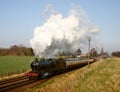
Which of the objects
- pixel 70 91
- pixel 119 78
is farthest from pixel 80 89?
pixel 119 78

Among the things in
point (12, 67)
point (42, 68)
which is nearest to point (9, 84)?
point (42, 68)

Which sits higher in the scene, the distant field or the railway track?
the distant field

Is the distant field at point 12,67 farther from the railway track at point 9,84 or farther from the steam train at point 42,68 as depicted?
the railway track at point 9,84

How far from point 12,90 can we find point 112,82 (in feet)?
42.1

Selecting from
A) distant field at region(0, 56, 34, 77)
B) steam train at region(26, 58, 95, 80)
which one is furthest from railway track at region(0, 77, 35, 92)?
distant field at region(0, 56, 34, 77)

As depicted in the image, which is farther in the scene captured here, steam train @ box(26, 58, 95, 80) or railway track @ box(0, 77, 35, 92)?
steam train @ box(26, 58, 95, 80)

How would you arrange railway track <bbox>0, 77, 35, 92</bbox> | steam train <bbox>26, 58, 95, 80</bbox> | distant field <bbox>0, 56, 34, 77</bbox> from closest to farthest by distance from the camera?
1. railway track <bbox>0, 77, 35, 92</bbox>
2. steam train <bbox>26, 58, 95, 80</bbox>
3. distant field <bbox>0, 56, 34, 77</bbox>

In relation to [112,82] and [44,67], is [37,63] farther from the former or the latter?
[112,82]


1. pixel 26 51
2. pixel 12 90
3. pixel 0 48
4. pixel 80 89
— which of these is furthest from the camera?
pixel 0 48

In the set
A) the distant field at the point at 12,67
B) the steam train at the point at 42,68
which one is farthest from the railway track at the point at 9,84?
the distant field at the point at 12,67

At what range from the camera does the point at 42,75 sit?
97.0 feet

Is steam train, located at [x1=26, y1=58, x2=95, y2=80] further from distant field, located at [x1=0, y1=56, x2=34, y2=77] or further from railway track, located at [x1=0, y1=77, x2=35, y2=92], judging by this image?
distant field, located at [x1=0, y1=56, x2=34, y2=77]

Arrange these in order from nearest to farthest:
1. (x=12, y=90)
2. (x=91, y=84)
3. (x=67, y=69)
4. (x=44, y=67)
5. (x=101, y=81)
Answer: (x=12, y=90) → (x=91, y=84) → (x=101, y=81) → (x=44, y=67) → (x=67, y=69)

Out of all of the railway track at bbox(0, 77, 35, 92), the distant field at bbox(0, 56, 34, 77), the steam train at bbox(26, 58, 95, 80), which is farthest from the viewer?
the distant field at bbox(0, 56, 34, 77)
